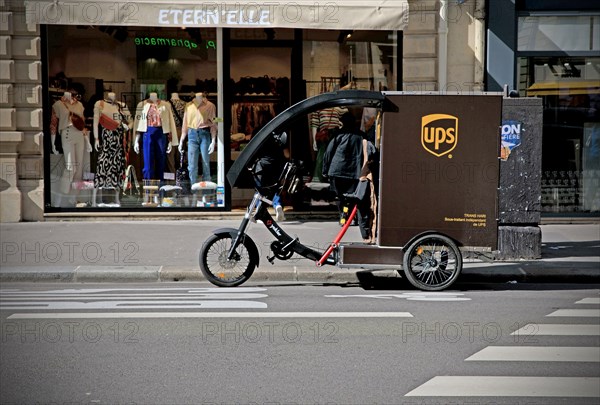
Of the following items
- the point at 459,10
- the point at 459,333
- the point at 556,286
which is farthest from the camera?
the point at 459,10

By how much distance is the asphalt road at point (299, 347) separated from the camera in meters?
5.94

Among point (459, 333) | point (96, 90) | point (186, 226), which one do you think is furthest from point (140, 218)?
point (459, 333)

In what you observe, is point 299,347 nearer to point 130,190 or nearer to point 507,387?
point 507,387

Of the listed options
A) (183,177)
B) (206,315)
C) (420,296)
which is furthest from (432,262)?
(183,177)

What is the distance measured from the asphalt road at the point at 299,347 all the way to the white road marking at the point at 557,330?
0.06 ft

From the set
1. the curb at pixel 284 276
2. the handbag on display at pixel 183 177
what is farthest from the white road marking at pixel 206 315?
the handbag on display at pixel 183 177

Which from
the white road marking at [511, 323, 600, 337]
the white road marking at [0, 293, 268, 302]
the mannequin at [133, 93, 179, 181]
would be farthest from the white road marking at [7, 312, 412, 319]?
the mannequin at [133, 93, 179, 181]

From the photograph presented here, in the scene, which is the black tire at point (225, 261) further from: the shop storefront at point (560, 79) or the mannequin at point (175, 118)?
the shop storefront at point (560, 79)

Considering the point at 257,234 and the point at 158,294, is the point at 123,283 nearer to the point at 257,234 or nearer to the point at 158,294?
the point at 158,294

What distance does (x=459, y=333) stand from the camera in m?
7.64

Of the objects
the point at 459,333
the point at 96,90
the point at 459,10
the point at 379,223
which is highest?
the point at 459,10

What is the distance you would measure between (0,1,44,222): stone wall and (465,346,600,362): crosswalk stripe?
1043 cm

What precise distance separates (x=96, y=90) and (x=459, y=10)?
6.73 meters

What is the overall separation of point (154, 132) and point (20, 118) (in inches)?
93.3
